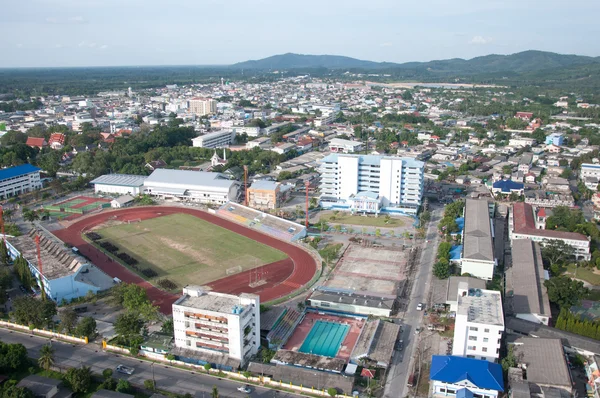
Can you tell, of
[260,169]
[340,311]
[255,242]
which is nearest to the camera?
[340,311]

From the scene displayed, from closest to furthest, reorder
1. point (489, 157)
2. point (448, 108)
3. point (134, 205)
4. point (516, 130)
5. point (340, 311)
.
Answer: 1. point (340, 311)
2. point (134, 205)
3. point (489, 157)
4. point (516, 130)
5. point (448, 108)

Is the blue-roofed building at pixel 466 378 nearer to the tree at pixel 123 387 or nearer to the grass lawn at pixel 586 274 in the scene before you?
the tree at pixel 123 387

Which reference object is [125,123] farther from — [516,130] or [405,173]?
[516,130]

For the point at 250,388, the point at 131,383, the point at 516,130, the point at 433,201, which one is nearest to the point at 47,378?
the point at 131,383

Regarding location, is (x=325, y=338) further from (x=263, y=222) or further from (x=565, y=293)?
(x=263, y=222)

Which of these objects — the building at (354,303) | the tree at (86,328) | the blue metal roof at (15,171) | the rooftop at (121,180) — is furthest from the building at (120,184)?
the building at (354,303)

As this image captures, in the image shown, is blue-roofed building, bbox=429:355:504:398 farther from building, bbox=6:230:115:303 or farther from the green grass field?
building, bbox=6:230:115:303
